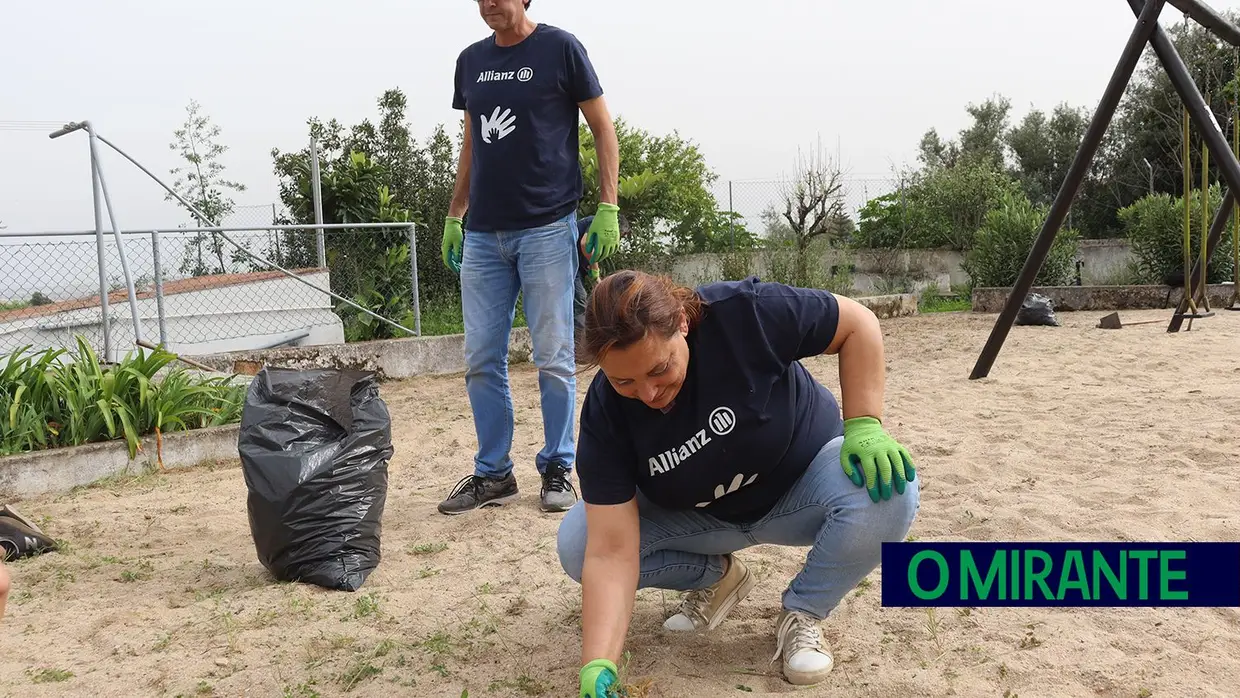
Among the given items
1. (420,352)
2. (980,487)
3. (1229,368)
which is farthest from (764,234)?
(980,487)

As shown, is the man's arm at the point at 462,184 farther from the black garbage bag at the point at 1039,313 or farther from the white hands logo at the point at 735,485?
the black garbage bag at the point at 1039,313

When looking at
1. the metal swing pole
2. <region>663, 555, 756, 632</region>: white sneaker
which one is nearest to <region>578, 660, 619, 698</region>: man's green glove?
<region>663, 555, 756, 632</region>: white sneaker

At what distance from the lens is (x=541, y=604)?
9.20 feet

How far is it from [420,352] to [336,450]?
16.0ft

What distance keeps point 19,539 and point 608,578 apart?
2.40m

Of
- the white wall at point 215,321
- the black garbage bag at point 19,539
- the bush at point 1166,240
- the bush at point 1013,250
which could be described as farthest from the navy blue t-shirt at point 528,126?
the bush at point 1013,250

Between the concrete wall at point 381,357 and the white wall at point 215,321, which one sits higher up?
the white wall at point 215,321

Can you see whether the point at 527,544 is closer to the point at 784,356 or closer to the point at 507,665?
the point at 507,665

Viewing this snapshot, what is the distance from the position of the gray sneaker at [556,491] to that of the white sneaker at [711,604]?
45.3 inches

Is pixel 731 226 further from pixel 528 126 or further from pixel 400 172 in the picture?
pixel 528 126

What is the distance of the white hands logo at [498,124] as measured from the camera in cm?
366

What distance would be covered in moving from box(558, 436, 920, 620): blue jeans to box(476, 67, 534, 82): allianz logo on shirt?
186 centimetres

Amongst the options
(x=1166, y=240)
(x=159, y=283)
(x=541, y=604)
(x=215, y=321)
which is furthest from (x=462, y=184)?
(x=1166, y=240)

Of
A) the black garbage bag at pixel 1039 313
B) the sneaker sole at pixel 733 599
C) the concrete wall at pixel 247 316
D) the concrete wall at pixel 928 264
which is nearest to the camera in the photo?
the sneaker sole at pixel 733 599
